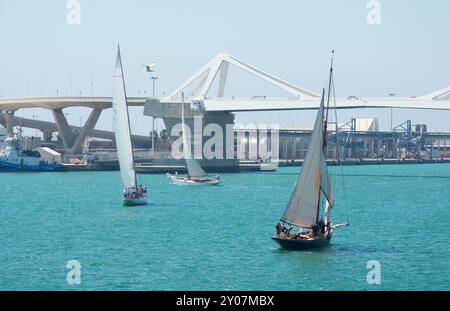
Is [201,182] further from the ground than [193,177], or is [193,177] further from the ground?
[193,177]

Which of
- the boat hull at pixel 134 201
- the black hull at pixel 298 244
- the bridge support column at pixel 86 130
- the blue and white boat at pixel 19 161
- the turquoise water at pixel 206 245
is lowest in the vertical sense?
the turquoise water at pixel 206 245

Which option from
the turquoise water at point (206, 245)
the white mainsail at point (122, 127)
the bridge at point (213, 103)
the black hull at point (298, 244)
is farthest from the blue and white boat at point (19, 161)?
the black hull at point (298, 244)

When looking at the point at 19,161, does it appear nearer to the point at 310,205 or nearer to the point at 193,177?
the point at 193,177

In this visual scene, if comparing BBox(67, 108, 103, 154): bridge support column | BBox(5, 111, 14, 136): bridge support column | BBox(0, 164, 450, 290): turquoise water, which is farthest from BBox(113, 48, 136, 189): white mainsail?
BBox(5, 111, 14, 136): bridge support column

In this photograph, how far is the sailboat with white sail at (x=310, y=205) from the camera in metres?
35.5

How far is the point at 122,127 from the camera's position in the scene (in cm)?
5678

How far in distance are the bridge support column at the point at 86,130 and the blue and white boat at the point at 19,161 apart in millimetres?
13384

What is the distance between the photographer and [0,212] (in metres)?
56.3

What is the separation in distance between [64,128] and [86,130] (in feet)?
9.65

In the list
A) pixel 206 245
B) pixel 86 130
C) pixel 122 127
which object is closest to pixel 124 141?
pixel 122 127

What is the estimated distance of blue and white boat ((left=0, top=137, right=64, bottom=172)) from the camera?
384 feet

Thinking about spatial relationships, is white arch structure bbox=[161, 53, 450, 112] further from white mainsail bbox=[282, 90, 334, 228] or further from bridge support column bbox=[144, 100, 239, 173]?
white mainsail bbox=[282, 90, 334, 228]

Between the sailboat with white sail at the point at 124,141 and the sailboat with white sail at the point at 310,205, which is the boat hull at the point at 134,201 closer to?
the sailboat with white sail at the point at 124,141

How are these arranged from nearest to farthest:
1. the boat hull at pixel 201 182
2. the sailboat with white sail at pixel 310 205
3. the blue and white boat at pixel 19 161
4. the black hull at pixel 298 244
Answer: the black hull at pixel 298 244
the sailboat with white sail at pixel 310 205
the boat hull at pixel 201 182
the blue and white boat at pixel 19 161
